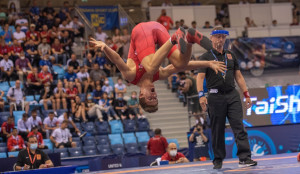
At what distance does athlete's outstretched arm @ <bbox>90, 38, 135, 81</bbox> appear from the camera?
212 inches

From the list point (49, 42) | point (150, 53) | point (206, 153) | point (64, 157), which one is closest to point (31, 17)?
point (49, 42)

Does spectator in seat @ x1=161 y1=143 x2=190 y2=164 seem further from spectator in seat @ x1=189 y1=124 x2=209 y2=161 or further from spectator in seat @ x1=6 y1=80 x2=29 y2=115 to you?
spectator in seat @ x1=6 y1=80 x2=29 y2=115

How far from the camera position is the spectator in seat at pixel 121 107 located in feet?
46.3

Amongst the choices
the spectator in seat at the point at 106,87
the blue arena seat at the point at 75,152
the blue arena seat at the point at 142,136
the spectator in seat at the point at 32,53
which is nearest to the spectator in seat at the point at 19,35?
the spectator in seat at the point at 32,53

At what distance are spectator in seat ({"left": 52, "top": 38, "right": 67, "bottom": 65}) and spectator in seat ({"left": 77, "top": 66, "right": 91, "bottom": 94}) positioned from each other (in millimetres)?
1232

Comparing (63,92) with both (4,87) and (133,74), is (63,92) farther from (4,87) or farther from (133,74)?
(133,74)

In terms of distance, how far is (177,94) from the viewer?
1678cm

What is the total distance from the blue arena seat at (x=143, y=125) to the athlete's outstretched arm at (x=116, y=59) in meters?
8.45

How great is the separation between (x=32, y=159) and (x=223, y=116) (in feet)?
15.5

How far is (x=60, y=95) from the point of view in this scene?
13.5 metres

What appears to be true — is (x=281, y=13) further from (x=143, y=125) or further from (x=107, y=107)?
(x=107, y=107)

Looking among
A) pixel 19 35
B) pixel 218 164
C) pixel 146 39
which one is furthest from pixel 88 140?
pixel 146 39

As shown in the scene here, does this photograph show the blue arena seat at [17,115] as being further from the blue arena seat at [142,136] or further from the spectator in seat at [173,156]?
the spectator in seat at [173,156]

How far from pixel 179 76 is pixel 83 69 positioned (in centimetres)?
374
